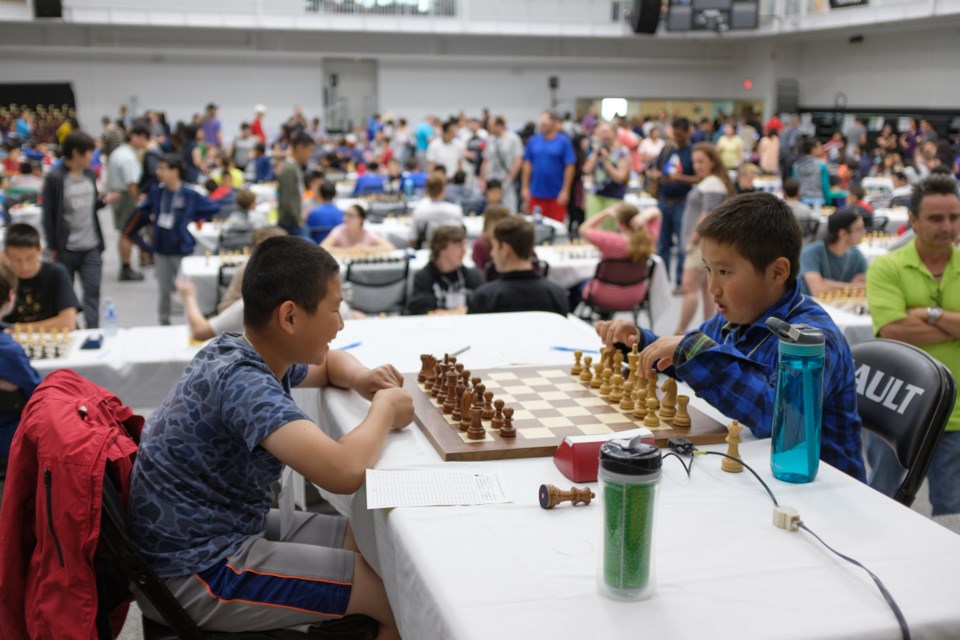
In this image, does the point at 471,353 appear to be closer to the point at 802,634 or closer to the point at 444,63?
the point at 802,634

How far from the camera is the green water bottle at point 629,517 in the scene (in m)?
1.35

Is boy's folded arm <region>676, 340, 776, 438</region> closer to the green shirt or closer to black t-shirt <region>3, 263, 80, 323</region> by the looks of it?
the green shirt

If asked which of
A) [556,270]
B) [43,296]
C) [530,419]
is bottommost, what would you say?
[556,270]

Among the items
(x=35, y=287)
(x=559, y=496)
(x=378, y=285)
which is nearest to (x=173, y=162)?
(x=378, y=285)

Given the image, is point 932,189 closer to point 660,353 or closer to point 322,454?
point 660,353

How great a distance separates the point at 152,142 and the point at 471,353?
1198 centimetres

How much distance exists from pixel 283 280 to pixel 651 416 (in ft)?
3.02

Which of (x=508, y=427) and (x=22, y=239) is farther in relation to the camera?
(x=22, y=239)

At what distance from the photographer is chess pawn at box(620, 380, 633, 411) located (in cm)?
222

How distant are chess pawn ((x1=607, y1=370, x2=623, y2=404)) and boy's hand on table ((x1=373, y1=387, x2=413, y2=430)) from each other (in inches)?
21.0

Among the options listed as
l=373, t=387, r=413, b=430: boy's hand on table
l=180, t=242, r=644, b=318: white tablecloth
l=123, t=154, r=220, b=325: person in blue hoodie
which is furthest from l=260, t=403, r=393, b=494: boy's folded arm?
l=123, t=154, r=220, b=325: person in blue hoodie

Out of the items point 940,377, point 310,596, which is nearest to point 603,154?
point 940,377

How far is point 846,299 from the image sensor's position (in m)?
4.87

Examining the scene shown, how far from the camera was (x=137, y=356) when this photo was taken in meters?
4.00
